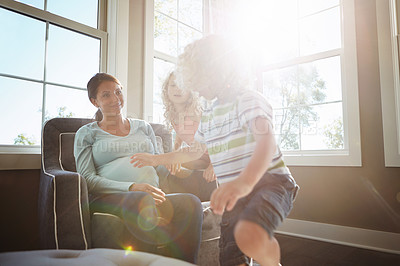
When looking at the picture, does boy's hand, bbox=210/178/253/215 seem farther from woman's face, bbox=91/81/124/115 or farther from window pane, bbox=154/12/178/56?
window pane, bbox=154/12/178/56

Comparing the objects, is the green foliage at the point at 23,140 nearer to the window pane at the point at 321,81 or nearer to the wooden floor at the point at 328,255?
the wooden floor at the point at 328,255

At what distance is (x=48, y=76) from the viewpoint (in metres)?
2.15

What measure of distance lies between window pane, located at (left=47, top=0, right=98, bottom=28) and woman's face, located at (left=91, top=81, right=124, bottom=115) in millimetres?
1038

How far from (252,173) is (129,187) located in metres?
0.92

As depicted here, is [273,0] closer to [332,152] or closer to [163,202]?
[332,152]

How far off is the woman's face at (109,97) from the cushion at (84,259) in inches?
39.4

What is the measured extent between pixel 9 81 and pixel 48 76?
0.86ft

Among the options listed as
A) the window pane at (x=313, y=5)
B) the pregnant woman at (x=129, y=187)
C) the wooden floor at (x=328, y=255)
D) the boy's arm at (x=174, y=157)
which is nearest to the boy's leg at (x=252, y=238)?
the boy's arm at (x=174, y=157)

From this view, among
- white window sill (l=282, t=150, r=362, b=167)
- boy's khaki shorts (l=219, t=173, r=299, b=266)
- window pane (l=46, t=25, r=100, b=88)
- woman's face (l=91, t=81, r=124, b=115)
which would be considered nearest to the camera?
boy's khaki shorts (l=219, t=173, r=299, b=266)

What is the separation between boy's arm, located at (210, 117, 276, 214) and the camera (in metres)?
0.50

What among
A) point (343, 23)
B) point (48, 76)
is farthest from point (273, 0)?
point (48, 76)

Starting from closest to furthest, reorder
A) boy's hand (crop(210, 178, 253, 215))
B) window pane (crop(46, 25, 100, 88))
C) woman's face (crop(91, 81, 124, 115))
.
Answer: boy's hand (crop(210, 178, 253, 215)) → woman's face (crop(91, 81, 124, 115)) → window pane (crop(46, 25, 100, 88))

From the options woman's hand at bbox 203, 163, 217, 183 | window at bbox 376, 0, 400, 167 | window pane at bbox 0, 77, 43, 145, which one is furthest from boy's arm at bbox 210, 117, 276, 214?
window at bbox 376, 0, 400, 167

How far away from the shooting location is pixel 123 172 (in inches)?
57.9
